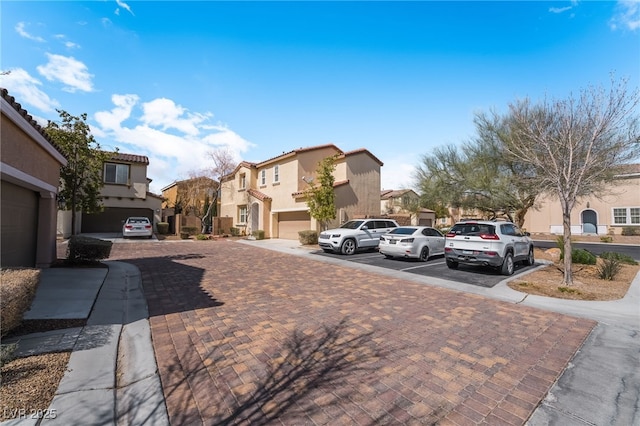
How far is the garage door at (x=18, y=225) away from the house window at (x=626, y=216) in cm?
4232

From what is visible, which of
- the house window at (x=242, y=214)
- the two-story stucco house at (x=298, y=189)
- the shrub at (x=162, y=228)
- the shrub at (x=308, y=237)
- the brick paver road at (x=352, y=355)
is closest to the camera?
the brick paver road at (x=352, y=355)

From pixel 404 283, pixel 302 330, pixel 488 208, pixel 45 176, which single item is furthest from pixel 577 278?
pixel 45 176

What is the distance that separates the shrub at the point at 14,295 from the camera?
335 cm

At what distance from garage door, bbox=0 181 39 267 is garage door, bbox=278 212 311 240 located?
594 inches

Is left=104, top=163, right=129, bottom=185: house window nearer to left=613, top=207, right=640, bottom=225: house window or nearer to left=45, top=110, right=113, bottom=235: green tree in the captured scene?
left=45, top=110, right=113, bottom=235: green tree

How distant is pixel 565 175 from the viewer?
875 cm

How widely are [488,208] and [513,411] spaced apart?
16057 millimetres

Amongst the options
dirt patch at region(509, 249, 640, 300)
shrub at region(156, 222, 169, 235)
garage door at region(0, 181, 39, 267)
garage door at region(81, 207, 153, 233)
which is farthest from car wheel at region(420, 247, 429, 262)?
garage door at region(81, 207, 153, 233)

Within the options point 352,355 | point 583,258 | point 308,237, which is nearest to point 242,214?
point 308,237

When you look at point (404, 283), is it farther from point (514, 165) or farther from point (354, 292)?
point (514, 165)

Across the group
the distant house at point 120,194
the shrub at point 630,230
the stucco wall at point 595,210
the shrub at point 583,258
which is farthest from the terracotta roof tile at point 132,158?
the shrub at point 630,230

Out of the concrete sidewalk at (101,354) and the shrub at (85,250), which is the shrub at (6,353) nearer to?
the concrete sidewalk at (101,354)

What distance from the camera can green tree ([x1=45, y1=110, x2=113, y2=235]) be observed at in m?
11.5

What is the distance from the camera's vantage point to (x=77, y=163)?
11.8m
